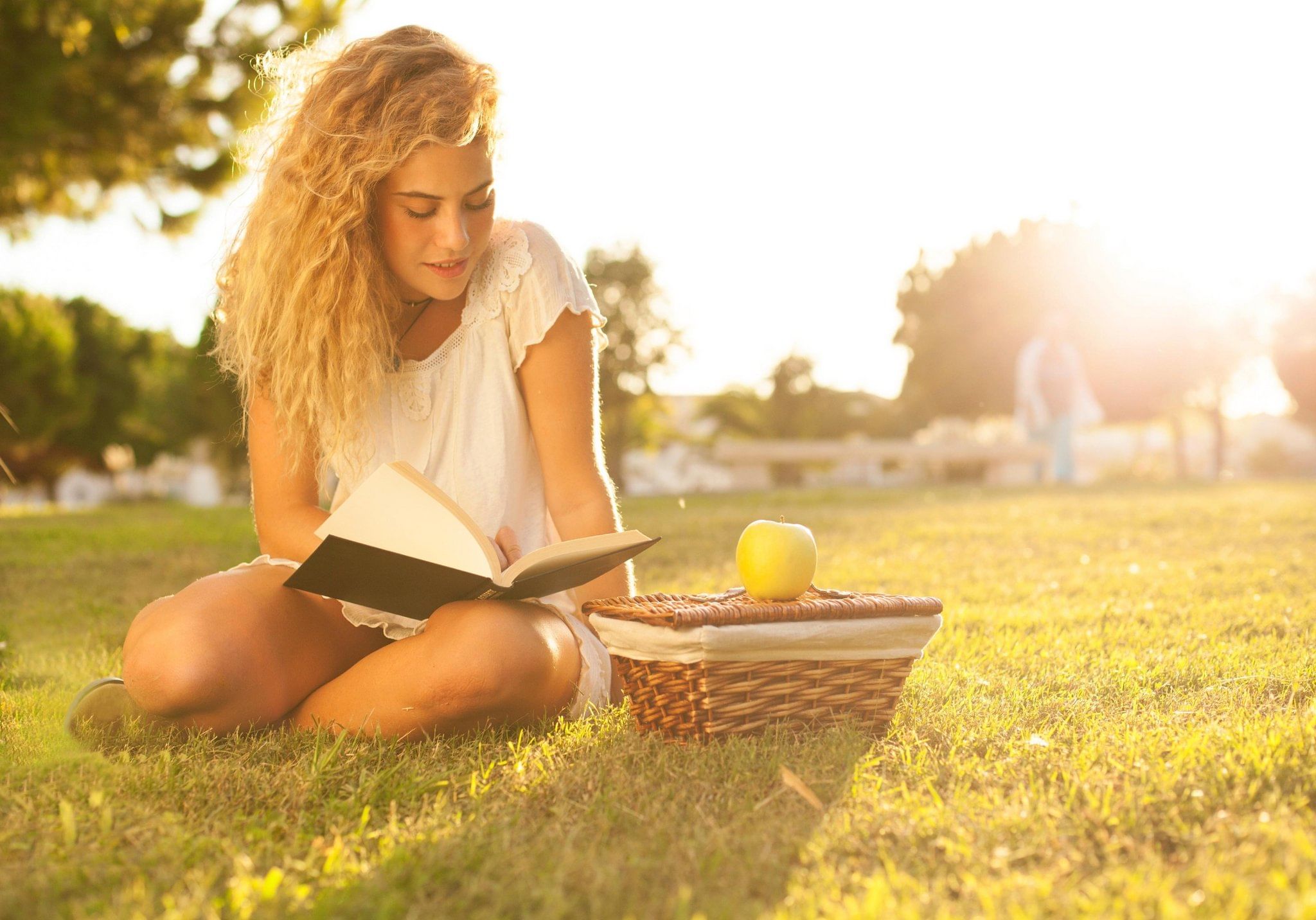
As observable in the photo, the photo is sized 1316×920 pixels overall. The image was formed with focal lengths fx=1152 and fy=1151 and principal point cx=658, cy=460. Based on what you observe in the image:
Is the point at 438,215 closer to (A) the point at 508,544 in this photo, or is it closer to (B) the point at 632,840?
(A) the point at 508,544

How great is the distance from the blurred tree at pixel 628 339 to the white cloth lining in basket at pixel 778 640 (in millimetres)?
21285

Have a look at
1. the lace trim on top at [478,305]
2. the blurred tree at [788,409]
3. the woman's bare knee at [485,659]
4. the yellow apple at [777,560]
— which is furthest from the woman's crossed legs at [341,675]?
the blurred tree at [788,409]

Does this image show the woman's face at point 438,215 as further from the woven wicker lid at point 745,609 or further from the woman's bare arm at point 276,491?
the woven wicker lid at point 745,609

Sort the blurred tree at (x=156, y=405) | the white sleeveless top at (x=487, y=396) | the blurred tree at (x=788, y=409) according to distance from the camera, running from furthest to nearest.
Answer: the blurred tree at (x=156, y=405)
the blurred tree at (x=788, y=409)
the white sleeveless top at (x=487, y=396)

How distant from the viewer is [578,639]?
8.68ft

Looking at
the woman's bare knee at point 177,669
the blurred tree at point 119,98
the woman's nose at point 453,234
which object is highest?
the blurred tree at point 119,98

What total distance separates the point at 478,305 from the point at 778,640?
115cm

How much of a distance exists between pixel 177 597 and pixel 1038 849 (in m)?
1.84

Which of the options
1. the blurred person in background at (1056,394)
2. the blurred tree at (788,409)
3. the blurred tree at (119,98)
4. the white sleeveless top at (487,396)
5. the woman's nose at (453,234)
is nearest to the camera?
the woman's nose at (453,234)

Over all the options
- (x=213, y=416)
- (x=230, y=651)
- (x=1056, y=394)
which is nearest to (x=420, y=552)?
(x=230, y=651)

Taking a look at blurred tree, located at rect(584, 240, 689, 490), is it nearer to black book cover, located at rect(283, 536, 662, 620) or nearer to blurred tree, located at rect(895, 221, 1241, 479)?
blurred tree, located at rect(895, 221, 1241, 479)

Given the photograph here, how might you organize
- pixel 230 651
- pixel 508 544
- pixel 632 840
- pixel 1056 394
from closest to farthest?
pixel 632 840, pixel 230 651, pixel 508 544, pixel 1056 394

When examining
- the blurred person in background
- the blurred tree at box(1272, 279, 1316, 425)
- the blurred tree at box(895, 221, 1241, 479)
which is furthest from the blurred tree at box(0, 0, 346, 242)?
the blurred tree at box(1272, 279, 1316, 425)

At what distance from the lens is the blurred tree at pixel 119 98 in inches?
335
